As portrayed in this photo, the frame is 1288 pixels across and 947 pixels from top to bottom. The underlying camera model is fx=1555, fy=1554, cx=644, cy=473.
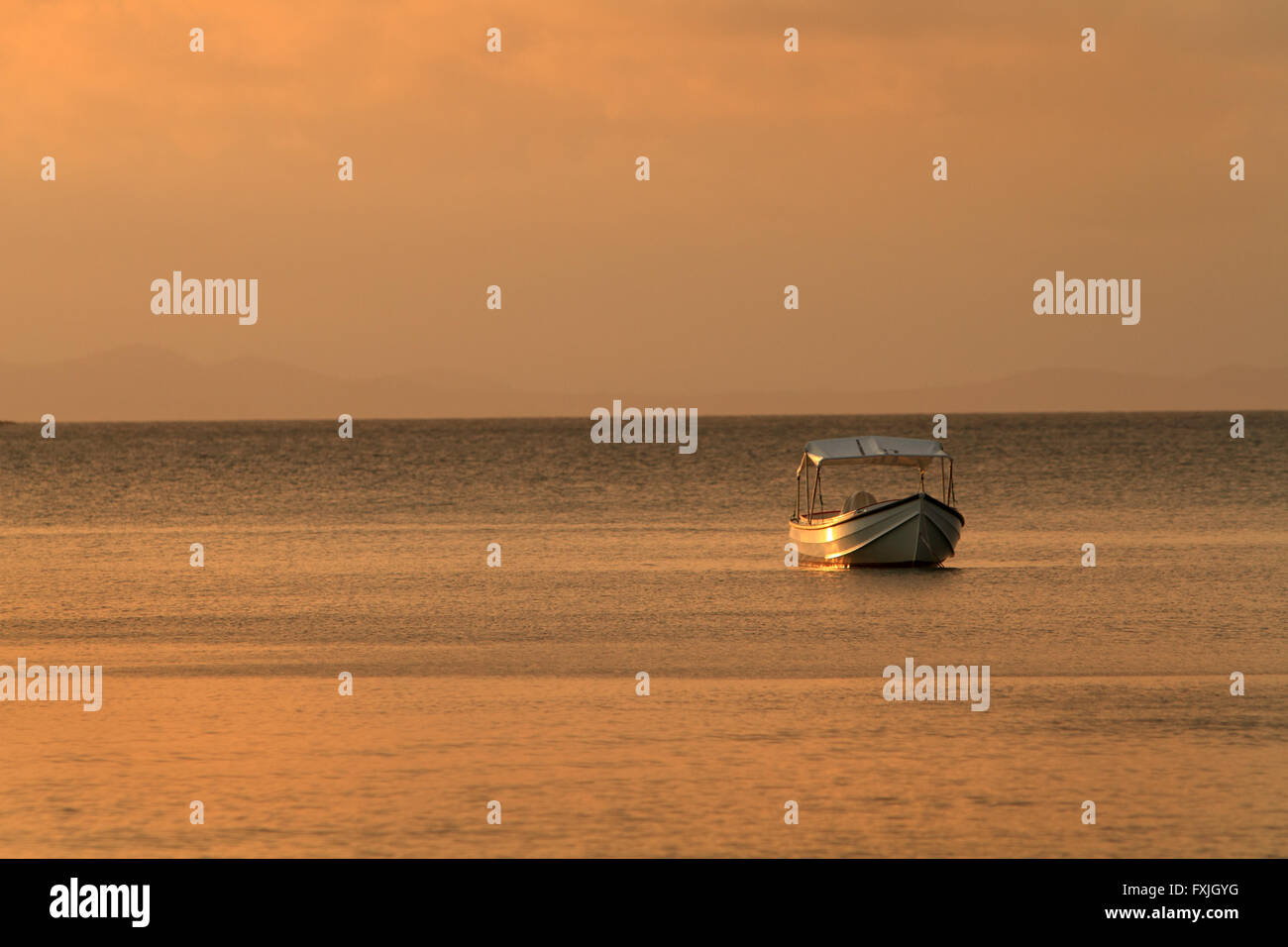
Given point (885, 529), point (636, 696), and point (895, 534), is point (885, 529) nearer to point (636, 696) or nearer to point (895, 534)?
point (895, 534)

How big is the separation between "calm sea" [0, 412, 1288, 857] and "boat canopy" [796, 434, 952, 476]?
4281 mm

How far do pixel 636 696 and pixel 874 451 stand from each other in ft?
86.4

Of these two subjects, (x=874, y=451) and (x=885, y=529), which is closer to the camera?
(x=885, y=529)

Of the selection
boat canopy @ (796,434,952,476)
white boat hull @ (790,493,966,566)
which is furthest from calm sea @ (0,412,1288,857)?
boat canopy @ (796,434,952,476)

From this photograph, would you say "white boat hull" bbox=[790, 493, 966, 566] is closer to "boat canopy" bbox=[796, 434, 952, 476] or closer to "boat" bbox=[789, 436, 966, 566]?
"boat" bbox=[789, 436, 966, 566]

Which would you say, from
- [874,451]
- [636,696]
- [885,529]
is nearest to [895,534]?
[885,529]

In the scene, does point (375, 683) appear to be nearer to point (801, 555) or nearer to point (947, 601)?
point (947, 601)

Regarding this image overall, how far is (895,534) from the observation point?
47.2m

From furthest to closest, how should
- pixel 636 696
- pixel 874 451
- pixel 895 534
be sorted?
pixel 874 451, pixel 895 534, pixel 636 696

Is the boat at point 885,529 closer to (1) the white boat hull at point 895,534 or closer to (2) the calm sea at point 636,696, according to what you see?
(1) the white boat hull at point 895,534

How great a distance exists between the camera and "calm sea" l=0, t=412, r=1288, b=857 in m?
16.8

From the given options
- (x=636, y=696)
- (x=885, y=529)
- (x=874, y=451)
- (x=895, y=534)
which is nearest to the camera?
(x=636, y=696)
